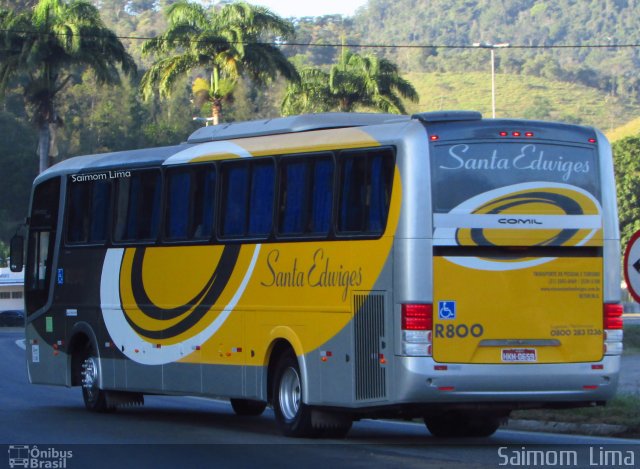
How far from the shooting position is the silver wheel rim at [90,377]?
19281 mm

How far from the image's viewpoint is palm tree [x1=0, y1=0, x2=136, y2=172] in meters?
48.2

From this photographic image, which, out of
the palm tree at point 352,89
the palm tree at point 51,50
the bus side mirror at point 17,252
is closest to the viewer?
the bus side mirror at point 17,252

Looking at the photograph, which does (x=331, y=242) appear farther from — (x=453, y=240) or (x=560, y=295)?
(x=560, y=295)

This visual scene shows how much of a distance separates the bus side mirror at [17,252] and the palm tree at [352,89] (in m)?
34.7

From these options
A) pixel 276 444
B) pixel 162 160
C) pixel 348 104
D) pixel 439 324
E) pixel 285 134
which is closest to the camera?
pixel 439 324

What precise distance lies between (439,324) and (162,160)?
19.3 ft

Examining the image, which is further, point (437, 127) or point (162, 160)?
point (162, 160)

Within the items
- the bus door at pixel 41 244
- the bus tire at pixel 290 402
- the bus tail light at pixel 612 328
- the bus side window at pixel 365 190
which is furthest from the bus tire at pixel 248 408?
the bus tail light at pixel 612 328

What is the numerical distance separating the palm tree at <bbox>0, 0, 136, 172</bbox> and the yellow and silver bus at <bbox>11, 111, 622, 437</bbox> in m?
32.0

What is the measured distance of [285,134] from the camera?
1588cm

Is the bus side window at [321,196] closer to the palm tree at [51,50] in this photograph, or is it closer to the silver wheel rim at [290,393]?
the silver wheel rim at [290,393]

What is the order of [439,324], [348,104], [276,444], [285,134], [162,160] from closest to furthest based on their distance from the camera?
[439,324] < [276,444] < [285,134] < [162,160] < [348,104]

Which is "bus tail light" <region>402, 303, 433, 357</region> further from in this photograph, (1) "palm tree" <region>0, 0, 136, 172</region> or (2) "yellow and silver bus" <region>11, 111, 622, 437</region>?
(1) "palm tree" <region>0, 0, 136, 172</region>

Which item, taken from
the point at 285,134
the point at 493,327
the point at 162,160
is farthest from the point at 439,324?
the point at 162,160
